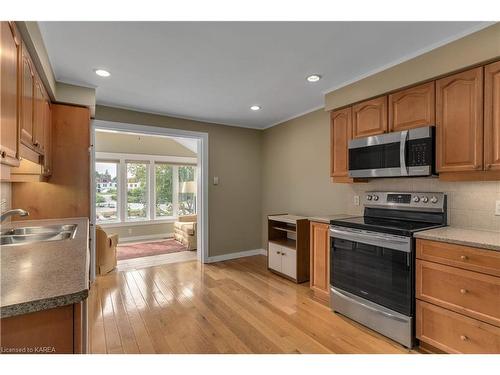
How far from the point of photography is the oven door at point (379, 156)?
2355 millimetres

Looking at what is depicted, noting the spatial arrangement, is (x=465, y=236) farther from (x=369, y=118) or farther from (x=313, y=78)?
(x=313, y=78)

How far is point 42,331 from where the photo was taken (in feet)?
2.99

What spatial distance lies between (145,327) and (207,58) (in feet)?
7.98

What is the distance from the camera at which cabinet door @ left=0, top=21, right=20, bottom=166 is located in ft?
4.02

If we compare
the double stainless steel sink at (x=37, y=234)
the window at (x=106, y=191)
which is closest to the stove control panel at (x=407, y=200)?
the double stainless steel sink at (x=37, y=234)

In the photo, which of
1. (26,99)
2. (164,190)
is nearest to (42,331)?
(26,99)

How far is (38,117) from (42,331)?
1.83 meters

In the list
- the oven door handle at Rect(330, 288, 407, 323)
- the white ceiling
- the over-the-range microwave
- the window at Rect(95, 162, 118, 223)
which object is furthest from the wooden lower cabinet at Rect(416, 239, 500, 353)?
the window at Rect(95, 162, 118, 223)

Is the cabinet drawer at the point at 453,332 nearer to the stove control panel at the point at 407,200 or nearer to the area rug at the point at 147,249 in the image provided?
the stove control panel at the point at 407,200

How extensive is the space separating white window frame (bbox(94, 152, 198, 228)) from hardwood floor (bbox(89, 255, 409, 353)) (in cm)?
302

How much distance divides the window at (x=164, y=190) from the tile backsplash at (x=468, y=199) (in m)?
5.85

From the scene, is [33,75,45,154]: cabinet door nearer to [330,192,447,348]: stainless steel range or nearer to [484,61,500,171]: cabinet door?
[330,192,447,348]: stainless steel range

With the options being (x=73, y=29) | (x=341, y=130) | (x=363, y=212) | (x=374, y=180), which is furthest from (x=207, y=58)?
(x=363, y=212)

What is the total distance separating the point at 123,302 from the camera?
2.86 m
